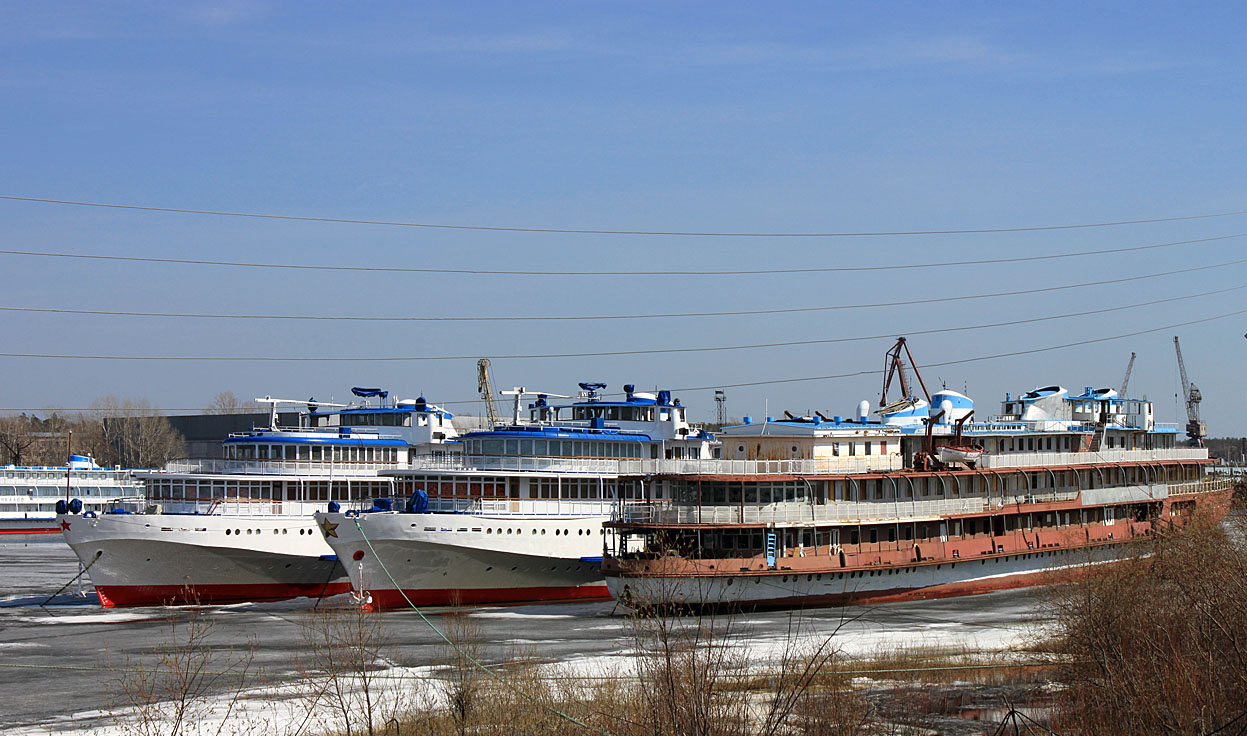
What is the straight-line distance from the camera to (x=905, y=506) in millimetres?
50406

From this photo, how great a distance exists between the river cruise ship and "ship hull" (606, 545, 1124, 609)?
68mm

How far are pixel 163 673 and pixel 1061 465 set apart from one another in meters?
42.3

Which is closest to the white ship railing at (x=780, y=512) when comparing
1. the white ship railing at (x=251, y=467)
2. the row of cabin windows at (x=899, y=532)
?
the row of cabin windows at (x=899, y=532)

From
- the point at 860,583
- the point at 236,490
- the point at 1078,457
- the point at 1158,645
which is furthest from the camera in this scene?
the point at 1078,457

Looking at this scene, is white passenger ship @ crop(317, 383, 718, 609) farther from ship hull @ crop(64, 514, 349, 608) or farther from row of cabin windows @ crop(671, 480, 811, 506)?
ship hull @ crop(64, 514, 349, 608)

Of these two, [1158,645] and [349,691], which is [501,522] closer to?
[349,691]

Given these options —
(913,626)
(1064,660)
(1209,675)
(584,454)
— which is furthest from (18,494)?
(1209,675)

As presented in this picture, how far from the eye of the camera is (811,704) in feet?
79.5

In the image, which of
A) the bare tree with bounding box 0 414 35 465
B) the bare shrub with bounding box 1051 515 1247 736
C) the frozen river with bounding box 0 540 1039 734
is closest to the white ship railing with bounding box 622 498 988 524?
the frozen river with bounding box 0 540 1039 734

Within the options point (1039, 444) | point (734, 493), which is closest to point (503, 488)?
point (734, 493)

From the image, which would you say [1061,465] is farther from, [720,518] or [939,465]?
[720,518]

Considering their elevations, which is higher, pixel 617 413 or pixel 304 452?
pixel 617 413

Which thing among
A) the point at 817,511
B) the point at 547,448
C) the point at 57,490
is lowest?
the point at 817,511

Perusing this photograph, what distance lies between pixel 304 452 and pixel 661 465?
18.8m
